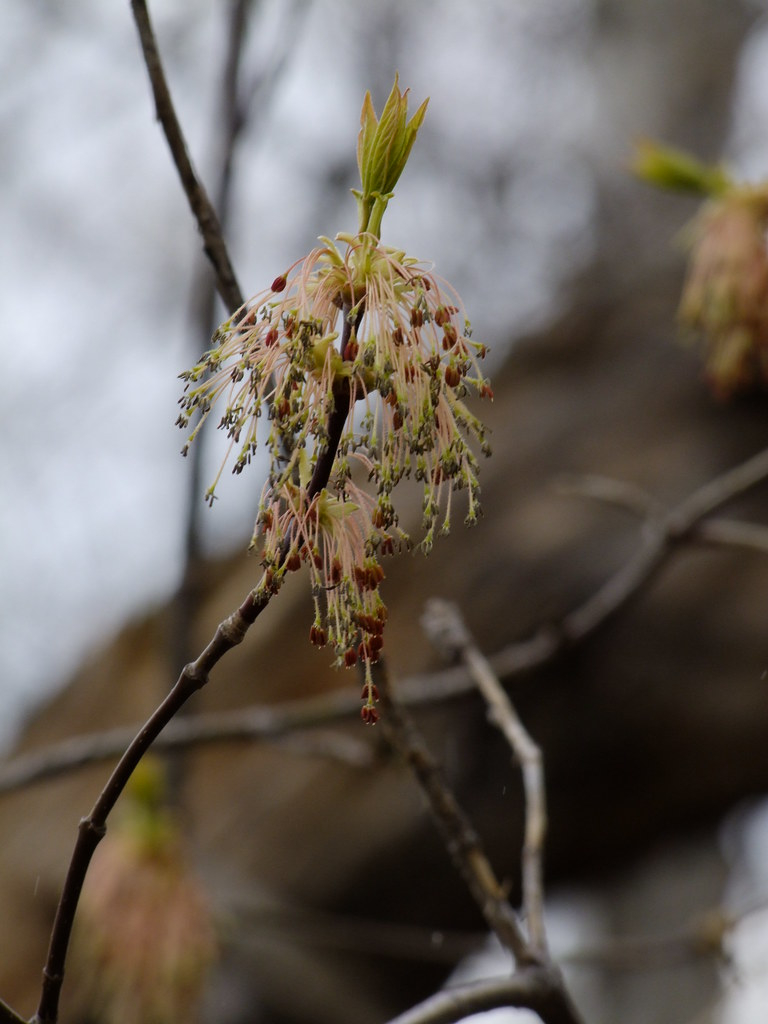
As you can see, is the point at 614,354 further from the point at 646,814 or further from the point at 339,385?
the point at 339,385

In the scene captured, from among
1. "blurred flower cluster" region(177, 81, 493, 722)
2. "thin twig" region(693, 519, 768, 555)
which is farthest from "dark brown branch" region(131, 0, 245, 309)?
"thin twig" region(693, 519, 768, 555)

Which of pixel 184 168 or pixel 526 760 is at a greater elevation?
pixel 184 168

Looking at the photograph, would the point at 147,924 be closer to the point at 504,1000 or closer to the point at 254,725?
the point at 254,725

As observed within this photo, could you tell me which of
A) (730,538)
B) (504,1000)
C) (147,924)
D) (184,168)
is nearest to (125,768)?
(504,1000)

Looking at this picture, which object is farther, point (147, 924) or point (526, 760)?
point (147, 924)

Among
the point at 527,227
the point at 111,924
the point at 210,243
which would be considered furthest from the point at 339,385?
the point at 527,227

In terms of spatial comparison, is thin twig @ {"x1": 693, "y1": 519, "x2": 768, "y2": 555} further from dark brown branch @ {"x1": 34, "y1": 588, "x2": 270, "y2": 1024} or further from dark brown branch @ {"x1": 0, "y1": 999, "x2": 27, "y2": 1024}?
dark brown branch @ {"x1": 0, "y1": 999, "x2": 27, "y2": 1024}
